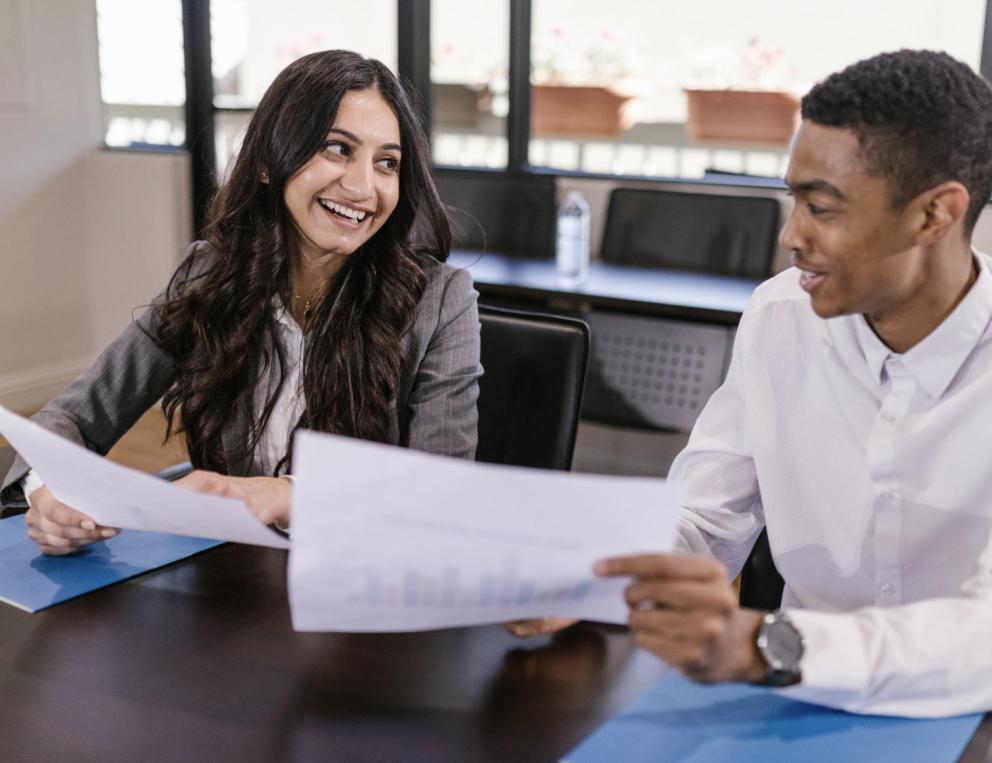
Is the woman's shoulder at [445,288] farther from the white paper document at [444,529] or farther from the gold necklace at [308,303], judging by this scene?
the white paper document at [444,529]

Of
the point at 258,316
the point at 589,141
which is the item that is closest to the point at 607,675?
the point at 258,316

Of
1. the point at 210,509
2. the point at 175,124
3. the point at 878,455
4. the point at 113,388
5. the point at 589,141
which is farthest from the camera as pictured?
the point at 589,141

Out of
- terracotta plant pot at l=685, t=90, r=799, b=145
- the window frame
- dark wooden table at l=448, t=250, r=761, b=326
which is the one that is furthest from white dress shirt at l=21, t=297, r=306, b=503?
terracotta plant pot at l=685, t=90, r=799, b=145

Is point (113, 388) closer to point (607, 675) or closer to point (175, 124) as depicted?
point (607, 675)

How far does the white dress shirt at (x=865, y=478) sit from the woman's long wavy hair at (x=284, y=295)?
457 millimetres

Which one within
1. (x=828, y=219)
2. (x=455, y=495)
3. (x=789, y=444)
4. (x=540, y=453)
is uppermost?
(x=828, y=219)

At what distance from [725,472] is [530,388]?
33 centimetres

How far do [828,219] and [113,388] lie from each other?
96cm

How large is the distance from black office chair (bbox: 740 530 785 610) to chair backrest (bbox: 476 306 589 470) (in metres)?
0.28

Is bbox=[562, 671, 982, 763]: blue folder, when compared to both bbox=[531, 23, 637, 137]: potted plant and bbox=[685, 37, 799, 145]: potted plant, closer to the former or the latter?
bbox=[685, 37, 799, 145]: potted plant

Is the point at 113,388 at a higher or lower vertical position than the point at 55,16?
lower

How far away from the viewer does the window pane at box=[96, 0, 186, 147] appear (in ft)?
14.3

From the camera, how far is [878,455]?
1158 millimetres

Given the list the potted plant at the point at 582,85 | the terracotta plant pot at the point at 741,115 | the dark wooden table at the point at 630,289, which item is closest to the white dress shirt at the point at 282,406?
the dark wooden table at the point at 630,289
